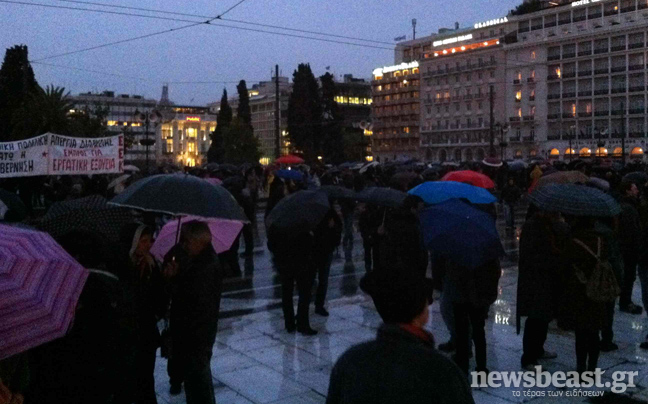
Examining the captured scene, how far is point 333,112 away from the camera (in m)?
75.3

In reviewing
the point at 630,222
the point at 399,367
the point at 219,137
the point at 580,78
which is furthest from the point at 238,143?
the point at 399,367

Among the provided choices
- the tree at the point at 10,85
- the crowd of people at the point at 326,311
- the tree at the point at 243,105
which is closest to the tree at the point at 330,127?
the tree at the point at 243,105

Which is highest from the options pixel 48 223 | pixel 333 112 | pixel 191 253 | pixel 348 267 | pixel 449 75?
pixel 449 75

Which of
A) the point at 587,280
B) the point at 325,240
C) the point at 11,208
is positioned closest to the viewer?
the point at 587,280

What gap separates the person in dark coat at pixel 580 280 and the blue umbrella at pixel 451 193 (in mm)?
842

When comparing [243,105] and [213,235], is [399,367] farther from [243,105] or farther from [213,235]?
[243,105]

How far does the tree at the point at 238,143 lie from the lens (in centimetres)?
7856

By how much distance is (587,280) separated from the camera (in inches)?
221

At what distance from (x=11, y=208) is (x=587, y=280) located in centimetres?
581

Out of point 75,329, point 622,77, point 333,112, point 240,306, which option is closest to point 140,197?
point 75,329

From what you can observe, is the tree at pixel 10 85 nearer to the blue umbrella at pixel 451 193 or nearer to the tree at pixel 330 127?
the blue umbrella at pixel 451 193

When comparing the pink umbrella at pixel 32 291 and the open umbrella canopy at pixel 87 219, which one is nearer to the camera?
the pink umbrella at pixel 32 291

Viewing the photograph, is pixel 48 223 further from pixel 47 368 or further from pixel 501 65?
pixel 501 65

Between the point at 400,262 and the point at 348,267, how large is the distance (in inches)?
200
